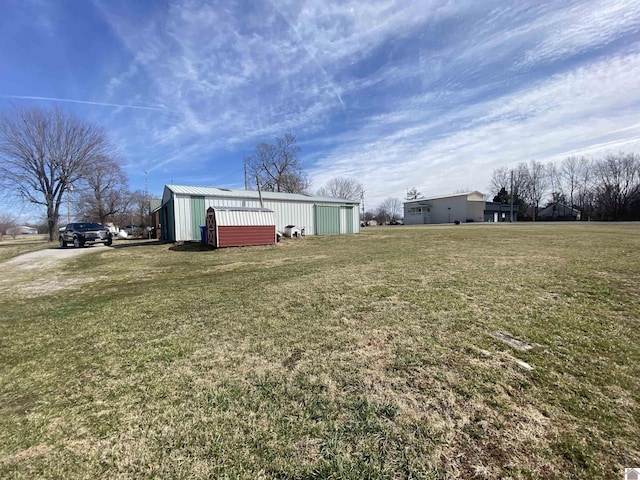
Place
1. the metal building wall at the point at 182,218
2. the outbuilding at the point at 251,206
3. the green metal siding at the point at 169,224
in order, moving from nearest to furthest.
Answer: the metal building wall at the point at 182,218
the outbuilding at the point at 251,206
the green metal siding at the point at 169,224

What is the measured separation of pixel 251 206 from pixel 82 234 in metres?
10.3

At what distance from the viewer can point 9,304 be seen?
5.14 meters

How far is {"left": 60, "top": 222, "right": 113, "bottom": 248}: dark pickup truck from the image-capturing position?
1634 centimetres

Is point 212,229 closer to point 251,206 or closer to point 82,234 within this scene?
point 251,206

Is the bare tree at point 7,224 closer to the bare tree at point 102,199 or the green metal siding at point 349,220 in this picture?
the bare tree at point 102,199

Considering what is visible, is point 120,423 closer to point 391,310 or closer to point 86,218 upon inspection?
point 391,310

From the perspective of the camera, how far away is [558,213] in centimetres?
5488

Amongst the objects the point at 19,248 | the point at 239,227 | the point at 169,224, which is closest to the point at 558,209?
the point at 239,227

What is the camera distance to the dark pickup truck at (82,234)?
1634 centimetres

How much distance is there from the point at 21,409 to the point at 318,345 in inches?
101

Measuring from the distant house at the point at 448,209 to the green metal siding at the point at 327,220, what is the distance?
33.0 meters

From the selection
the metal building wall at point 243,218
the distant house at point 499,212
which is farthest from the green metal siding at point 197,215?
the distant house at point 499,212

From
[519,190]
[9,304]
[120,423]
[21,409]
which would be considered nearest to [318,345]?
[120,423]

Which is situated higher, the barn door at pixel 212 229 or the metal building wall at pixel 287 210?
the metal building wall at pixel 287 210
